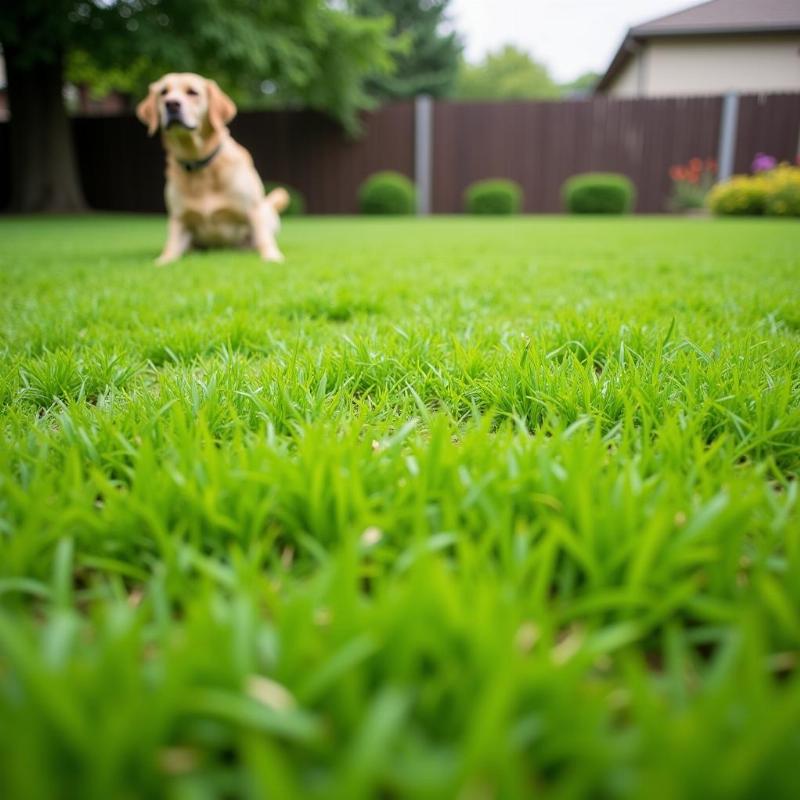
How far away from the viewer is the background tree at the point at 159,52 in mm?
11359

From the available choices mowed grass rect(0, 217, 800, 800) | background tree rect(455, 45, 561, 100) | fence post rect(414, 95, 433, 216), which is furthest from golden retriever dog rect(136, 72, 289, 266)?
background tree rect(455, 45, 561, 100)

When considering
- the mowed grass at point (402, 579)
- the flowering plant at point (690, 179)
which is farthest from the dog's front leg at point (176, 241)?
the flowering plant at point (690, 179)

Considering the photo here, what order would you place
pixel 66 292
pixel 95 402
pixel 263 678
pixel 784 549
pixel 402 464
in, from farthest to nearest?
pixel 66 292, pixel 95 402, pixel 402 464, pixel 784 549, pixel 263 678

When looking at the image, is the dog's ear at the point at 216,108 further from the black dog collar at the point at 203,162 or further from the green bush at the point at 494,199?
the green bush at the point at 494,199

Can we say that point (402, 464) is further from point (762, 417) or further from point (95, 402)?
point (95, 402)

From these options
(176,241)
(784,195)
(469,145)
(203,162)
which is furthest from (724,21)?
(176,241)

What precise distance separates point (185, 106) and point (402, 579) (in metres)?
4.53

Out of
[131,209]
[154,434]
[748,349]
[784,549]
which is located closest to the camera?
[784,549]

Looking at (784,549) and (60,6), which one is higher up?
(60,6)

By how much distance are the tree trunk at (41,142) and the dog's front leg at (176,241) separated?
35.5ft

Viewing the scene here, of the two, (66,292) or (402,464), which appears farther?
(66,292)

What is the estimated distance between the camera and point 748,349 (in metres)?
1.81

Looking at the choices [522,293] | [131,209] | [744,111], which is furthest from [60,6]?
[744,111]

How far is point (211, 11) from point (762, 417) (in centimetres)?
1333
